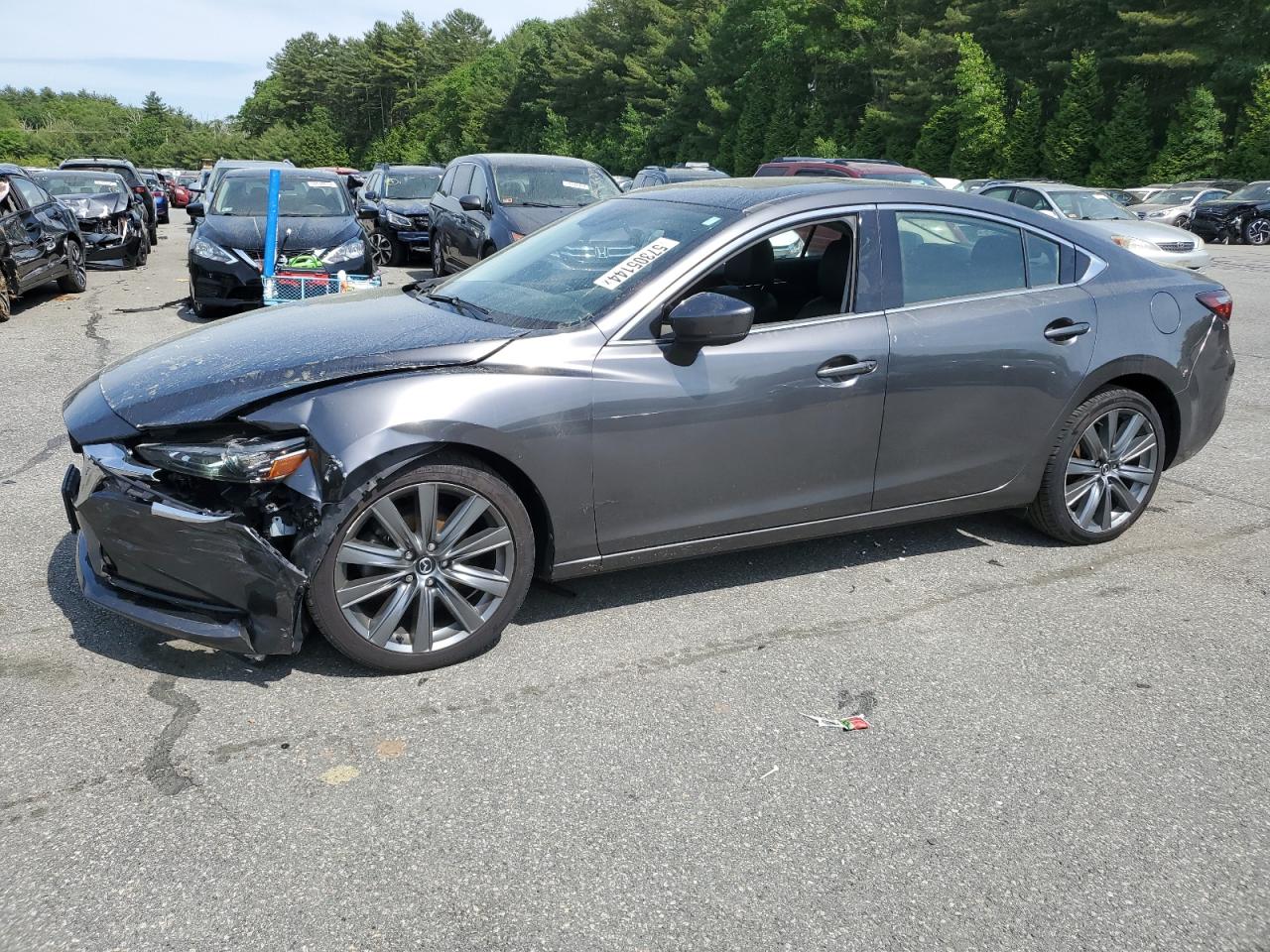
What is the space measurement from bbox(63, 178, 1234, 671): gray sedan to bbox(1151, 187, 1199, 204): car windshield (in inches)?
→ 979

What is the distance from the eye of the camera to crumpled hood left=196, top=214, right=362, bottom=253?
1077 cm

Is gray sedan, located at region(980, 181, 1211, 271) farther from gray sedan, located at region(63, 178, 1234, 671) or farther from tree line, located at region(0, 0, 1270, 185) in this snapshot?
tree line, located at region(0, 0, 1270, 185)

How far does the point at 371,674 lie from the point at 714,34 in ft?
216

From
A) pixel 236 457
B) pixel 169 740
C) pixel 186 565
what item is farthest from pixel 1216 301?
pixel 169 740

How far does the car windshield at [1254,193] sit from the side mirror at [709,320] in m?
26.1

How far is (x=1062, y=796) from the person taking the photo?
9.89 feet

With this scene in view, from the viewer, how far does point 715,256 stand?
13.0 ft

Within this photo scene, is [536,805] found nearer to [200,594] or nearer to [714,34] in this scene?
[200,594]

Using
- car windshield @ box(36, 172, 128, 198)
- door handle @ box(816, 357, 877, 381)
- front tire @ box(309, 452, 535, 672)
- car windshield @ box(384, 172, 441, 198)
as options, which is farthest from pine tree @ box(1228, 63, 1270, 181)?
front tire @ box(309, 452, 535, 672)

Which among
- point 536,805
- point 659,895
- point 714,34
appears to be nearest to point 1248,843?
point 659,895

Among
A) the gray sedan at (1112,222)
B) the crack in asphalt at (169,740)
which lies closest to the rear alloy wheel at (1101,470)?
the crack in asphalt at (169,740)

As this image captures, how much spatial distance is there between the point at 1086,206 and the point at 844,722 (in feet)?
52.9

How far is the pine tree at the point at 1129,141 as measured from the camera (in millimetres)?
38062

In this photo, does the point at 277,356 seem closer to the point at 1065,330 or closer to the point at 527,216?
the point at 1065,330
